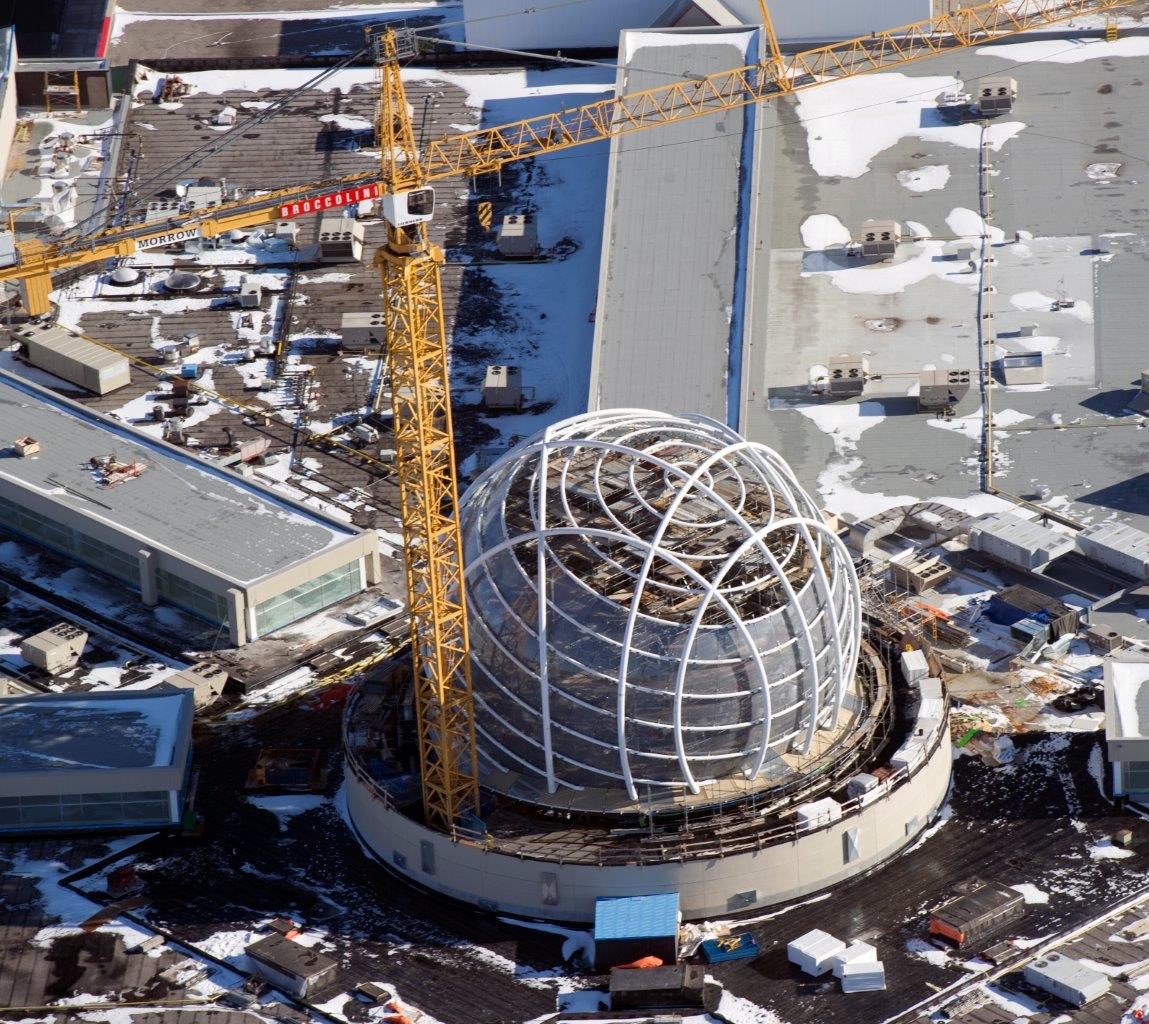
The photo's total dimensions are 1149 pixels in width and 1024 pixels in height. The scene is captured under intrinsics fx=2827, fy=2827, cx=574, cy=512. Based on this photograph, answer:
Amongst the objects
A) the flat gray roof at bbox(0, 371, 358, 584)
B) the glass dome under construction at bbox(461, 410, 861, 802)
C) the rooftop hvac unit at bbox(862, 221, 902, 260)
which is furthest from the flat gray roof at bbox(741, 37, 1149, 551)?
the flat gray roof at bbox(0, 371, 358, 584)

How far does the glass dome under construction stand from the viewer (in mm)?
123812

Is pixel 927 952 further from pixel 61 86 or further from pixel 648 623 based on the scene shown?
pixel 61 86

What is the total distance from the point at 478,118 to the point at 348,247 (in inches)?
656

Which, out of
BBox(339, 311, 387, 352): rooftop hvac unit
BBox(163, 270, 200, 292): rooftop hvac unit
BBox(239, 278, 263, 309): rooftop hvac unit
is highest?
BBox(163, 270, 200, 292): rooftop hvac unit

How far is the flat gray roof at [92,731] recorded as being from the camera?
13112cm

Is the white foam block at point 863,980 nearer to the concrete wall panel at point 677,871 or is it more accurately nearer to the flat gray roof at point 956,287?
the concrete wall panel at point 677,871

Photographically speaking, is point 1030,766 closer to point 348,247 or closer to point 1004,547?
point 1004,547

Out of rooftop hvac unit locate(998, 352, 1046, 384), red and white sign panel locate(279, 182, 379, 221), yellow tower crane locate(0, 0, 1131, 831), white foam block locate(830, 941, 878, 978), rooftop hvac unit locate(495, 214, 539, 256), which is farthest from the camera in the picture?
rooftop hvac unit locate(495, 214, 539, 256)

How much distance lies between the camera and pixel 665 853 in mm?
122750

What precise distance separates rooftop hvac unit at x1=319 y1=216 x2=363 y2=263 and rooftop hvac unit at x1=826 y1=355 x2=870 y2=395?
3453cm

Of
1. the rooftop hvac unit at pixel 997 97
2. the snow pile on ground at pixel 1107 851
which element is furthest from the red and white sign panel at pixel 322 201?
the rooftop hvac unit at pixel 997 97

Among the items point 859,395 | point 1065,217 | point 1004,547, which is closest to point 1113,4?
point 1065,217

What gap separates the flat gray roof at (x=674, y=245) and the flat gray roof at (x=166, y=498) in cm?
2115

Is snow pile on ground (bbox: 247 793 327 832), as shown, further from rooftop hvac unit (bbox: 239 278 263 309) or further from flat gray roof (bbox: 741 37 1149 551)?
rooftop hvac unit (bbox: 239 278 263 309)
